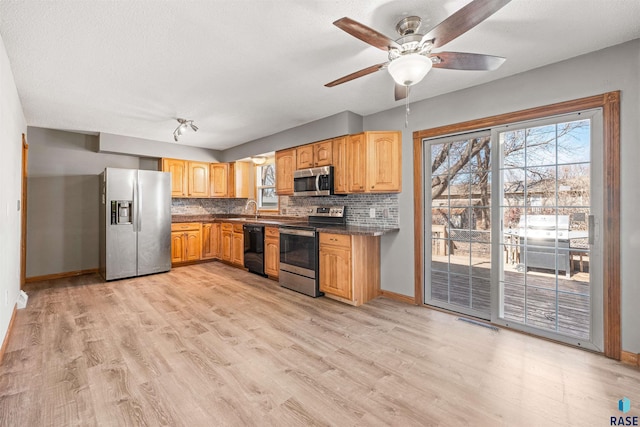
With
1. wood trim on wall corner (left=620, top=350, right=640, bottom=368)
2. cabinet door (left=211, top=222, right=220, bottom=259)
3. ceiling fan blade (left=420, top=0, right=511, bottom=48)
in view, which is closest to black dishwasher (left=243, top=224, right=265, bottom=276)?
cabinet door (left=211, top=222, right=220, bottom=259)

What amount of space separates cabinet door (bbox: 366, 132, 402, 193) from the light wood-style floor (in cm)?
151

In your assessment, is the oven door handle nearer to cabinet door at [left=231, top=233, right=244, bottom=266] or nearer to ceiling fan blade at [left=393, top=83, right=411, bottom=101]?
cabinet door at [left=231, top=233, right=244, bottom=266]

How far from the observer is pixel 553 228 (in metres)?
2.75

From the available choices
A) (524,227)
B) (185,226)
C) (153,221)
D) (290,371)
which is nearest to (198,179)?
(185,226)

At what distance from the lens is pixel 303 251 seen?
4.10 m

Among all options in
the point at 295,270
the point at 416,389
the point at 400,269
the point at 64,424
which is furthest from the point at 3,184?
the point at 400,269

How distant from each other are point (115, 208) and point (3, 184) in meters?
2.44

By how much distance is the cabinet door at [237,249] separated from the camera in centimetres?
555

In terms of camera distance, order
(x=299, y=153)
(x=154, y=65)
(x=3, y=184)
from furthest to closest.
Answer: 1. (x=299, y=153)
2. (x=154, y=65)
3. (x=3, y=184)

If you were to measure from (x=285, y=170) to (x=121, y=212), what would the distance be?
279 cm

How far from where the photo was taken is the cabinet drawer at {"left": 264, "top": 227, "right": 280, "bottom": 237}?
→ 468 cm

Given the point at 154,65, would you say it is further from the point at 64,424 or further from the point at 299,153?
the point at 64,424

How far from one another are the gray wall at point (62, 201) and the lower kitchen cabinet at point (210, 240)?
1834mm

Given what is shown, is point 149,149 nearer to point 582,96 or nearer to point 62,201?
point 62,201
